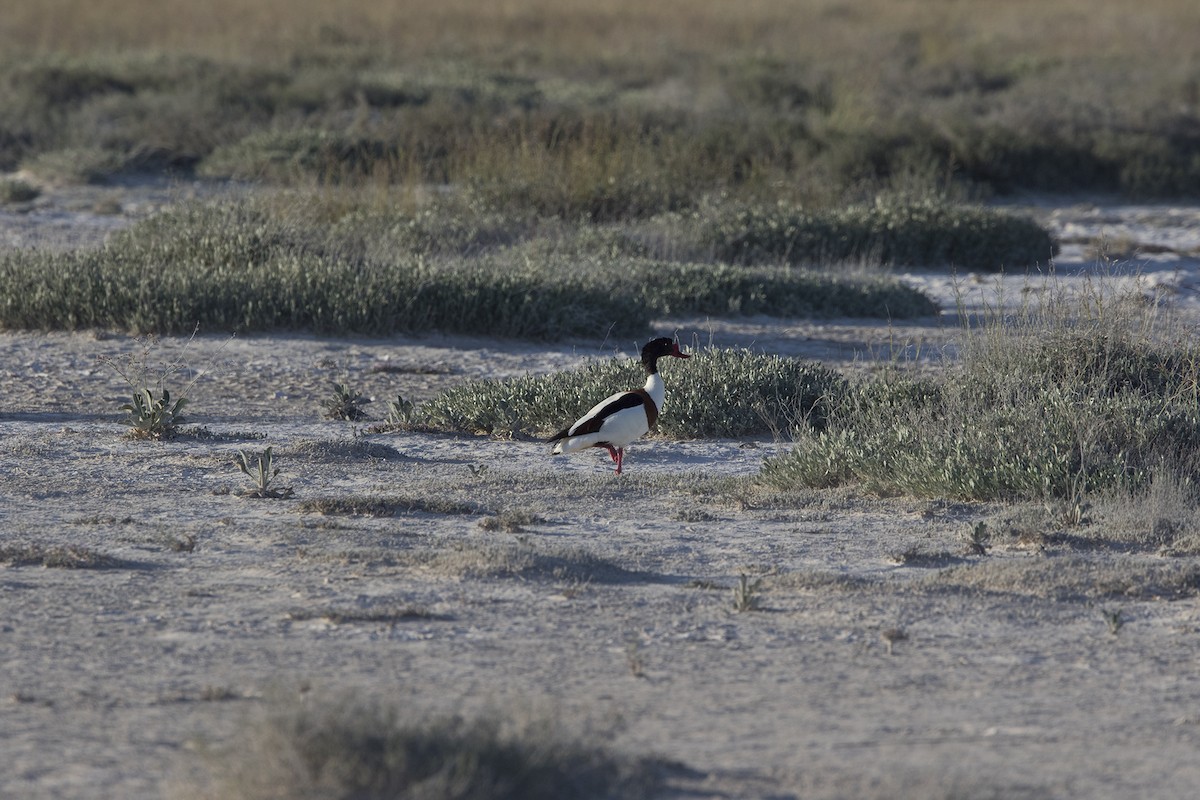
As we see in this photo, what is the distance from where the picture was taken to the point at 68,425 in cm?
854

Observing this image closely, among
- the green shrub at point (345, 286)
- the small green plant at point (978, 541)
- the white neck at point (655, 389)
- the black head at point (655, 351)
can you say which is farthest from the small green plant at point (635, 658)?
the green shrub at point (345, 286)

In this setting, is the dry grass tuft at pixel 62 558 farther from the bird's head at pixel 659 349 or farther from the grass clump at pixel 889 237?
the grass clump at pixel 889 237

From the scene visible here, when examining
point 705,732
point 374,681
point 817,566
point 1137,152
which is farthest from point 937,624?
point 1137,152

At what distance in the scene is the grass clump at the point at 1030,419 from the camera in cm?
686

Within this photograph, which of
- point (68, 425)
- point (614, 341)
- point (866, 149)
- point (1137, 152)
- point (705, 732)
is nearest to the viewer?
point (705, 732)

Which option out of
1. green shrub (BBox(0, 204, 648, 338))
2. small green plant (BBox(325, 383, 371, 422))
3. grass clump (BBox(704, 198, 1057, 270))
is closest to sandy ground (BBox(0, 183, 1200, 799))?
small green plant (BBox(325, 383, 371, 422))

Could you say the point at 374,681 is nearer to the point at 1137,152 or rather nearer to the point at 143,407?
the point at 143,407

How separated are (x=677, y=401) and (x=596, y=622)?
3611 millimetres

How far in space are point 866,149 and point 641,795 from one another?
59.7 ft

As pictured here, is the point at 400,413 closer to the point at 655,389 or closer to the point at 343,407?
the point at 343,407

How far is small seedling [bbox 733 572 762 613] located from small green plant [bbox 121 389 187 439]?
11.5ft

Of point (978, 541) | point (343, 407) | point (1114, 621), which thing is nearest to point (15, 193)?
point (343, 407)

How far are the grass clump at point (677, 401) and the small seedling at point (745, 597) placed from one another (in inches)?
119

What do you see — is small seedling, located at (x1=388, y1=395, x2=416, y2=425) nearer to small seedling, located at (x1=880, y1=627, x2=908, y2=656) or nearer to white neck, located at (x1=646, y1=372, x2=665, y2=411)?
white neck, located at (x1=646, y1=372, x2=665, y2=411)
